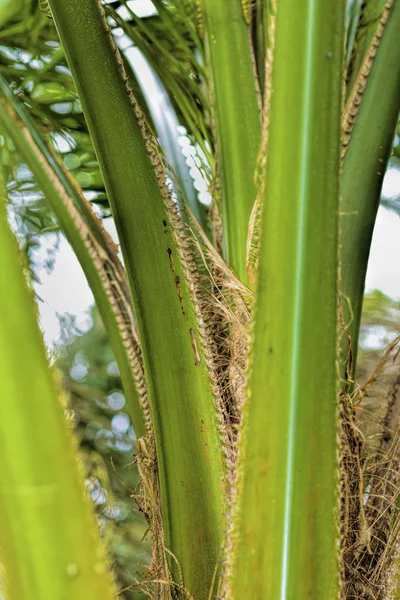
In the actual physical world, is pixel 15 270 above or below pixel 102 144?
below

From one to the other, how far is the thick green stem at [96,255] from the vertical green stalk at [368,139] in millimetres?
283

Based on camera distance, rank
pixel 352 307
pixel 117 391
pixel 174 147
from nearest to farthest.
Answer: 1. pixel 352 307
2. pixel 174 147
3. pixel 117 391

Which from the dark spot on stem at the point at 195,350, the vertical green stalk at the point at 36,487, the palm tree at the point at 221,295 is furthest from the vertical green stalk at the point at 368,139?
the vertical green stalk at the point at 36,487

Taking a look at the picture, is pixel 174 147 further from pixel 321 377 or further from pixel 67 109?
pixel 321 377

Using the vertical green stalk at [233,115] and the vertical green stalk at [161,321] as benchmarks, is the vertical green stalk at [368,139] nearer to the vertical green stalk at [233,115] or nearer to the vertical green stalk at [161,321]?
the vertical green stalk at [233,115]

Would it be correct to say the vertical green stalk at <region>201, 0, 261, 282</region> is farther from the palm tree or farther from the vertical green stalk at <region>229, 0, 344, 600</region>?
the vertical green stalk at <region>229, 0, 344, 600</region>

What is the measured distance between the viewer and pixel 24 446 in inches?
12.9

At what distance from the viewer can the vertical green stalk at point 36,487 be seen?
1.07ft

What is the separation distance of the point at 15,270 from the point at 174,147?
0.63 meters

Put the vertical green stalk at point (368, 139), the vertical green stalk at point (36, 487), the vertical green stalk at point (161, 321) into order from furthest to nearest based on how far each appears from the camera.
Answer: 1. the vertical green stalk at point (368, 139)
2. the vertical green stalk at point (161, 321)
3. the vertical green stalk at point (36, 487)

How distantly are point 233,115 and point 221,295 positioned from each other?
26 cm

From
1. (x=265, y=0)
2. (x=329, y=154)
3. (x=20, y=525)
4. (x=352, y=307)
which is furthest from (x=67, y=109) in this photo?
(x=20, y=525)

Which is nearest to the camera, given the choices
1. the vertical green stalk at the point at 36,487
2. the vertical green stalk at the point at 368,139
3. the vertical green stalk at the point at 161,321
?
the vertical green stalk at the point at 36,487

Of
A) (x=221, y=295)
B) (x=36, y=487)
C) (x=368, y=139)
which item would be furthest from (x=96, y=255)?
(x=36, y=487)
